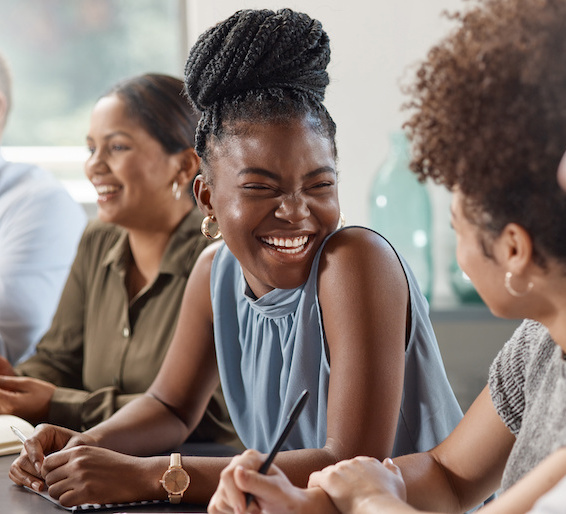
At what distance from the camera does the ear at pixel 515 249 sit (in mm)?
855

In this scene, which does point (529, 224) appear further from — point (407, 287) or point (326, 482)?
point (407, 287)

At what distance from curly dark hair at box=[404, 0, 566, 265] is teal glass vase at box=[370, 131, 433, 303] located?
163cm

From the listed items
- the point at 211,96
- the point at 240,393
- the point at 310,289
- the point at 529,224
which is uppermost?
the point at 211,96

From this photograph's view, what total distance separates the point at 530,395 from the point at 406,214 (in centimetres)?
155

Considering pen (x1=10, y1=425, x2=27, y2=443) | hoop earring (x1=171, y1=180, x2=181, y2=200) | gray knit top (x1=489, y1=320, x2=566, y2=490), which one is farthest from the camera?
hoop earring (x1=171, y1=180, x2=181, y2=200)

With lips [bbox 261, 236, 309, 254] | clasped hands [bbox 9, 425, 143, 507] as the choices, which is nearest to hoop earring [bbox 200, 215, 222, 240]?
lips [bbox 261, 236, 309, 254]

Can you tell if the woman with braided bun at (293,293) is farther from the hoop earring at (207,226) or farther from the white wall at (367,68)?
the white wall at (367,68)

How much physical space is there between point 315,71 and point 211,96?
0.55 feet

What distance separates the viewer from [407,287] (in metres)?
1.34

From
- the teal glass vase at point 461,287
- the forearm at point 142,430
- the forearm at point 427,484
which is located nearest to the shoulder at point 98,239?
the forearm at point 142,430

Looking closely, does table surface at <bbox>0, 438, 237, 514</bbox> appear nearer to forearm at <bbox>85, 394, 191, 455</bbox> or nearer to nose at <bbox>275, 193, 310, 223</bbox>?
forearm at <bbox>85, 394, 191, 455</bbox>

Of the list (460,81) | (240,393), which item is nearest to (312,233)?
(240,393)

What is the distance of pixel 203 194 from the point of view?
147 centimetres

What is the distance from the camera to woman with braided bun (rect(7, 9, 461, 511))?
4.01ft
